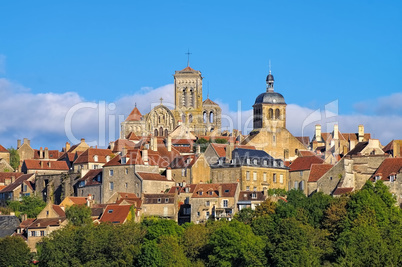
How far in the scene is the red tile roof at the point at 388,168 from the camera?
3903 inches

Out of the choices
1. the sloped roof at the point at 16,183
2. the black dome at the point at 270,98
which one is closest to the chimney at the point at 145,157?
the sloped roof at the point at 16,183

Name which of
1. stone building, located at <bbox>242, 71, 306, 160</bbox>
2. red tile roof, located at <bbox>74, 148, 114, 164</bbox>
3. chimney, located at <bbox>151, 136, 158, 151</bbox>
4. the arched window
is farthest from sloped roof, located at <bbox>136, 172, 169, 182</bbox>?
the arched window

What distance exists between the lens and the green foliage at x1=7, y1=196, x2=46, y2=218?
350 feet

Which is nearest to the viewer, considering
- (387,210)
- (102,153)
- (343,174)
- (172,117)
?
(387,210)

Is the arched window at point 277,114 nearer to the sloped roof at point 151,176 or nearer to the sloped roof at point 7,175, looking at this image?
the sloped roof at point 151,176

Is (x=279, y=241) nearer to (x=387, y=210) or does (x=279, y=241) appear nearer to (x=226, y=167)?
(x=387, y=210)

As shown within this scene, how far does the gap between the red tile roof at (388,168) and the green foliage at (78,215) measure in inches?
918

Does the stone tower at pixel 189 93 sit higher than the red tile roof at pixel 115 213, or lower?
higher

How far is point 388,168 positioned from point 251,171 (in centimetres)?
1170

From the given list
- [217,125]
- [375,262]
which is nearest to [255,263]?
[375,262]

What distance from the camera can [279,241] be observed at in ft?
295

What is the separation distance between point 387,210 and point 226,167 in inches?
649

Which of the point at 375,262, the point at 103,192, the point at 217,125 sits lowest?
the point at 375,262

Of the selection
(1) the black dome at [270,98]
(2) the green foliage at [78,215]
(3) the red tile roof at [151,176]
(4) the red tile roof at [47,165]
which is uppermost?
(1) the black dome at [270,98]
